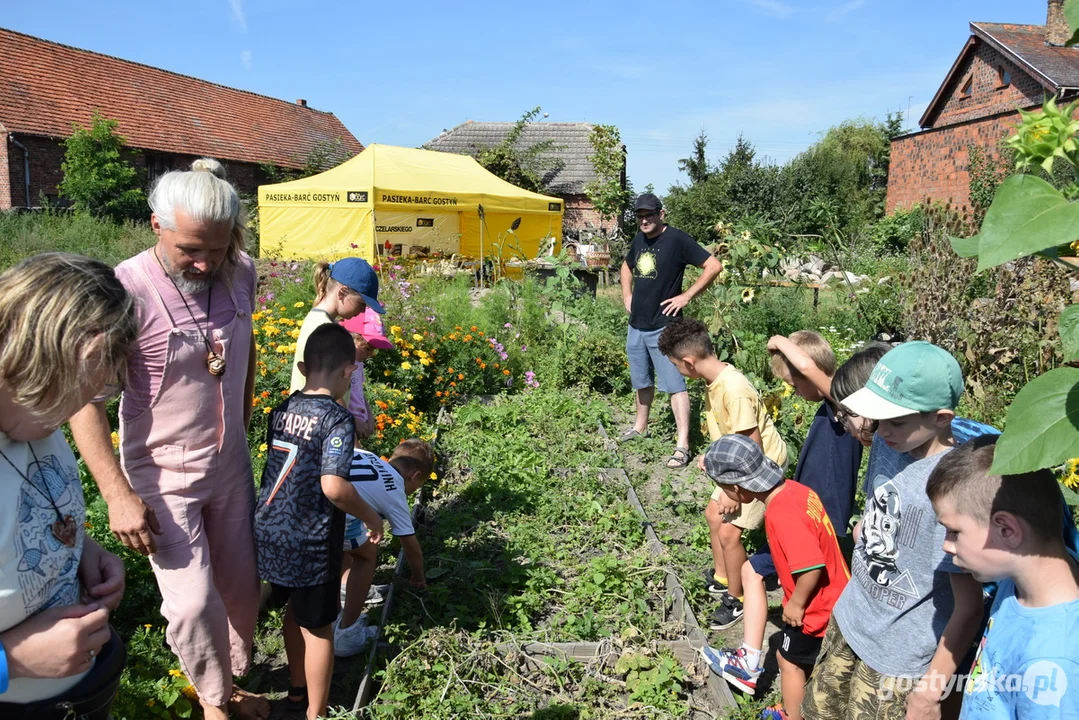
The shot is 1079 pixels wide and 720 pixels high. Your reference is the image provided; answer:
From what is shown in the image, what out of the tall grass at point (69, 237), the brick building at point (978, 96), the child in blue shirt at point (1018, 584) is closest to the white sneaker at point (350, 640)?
the child in blue shirt at point (1018, 584)

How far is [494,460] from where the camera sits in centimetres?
538

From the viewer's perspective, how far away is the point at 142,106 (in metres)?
26.3

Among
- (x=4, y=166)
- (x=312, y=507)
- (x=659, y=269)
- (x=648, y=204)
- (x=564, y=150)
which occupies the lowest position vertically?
(x=312, y=507)

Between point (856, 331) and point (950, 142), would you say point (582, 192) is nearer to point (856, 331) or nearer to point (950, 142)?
point (950, 142)

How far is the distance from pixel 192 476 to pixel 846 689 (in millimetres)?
2143

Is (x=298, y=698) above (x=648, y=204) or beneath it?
beneath

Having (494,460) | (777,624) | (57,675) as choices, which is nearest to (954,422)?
(777,624)

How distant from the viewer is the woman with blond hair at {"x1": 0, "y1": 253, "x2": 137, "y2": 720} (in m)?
1.51

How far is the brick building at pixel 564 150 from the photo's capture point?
28109mm

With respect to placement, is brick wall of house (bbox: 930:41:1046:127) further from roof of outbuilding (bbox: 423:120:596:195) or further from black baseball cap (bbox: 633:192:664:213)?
black baseball cap (bbox: 633:192:664:213)

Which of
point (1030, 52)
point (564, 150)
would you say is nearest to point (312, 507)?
point (564, 150)

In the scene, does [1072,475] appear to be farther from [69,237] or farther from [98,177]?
[98,177]

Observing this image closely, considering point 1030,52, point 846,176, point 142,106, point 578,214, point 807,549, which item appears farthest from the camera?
point 846,176

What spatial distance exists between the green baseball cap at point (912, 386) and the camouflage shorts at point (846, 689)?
0.72 meters
